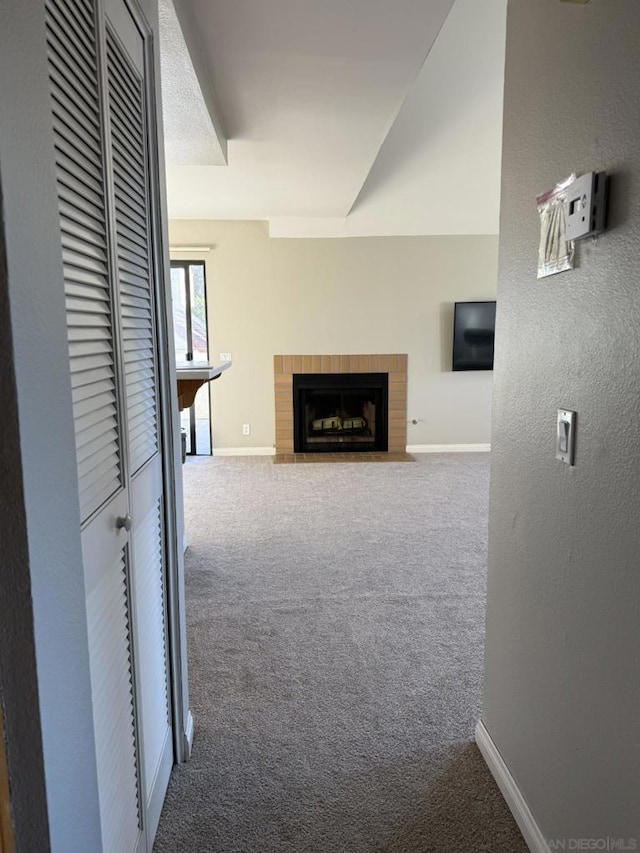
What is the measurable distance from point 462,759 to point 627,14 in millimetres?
1848

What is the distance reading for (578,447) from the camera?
3.62ft

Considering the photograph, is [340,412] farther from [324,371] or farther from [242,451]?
[242,451]

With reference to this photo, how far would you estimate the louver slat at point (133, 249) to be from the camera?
3.84ft

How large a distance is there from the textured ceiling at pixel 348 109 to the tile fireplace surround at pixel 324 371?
1.37 m

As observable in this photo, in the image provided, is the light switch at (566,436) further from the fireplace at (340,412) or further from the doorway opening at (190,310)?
the doorway opening at (190,310)

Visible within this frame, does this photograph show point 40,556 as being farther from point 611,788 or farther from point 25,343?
point 611,788

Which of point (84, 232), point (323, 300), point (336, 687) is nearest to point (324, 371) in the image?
point (323, 300)

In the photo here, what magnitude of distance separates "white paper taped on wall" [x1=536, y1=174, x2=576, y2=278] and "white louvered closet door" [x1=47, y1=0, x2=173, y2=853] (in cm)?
93

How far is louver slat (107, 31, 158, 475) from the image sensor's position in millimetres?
1169

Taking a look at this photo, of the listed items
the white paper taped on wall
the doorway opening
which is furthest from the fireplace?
the white paper taped on wall

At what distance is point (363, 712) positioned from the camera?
72.6 inches

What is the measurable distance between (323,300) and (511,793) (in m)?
4.90

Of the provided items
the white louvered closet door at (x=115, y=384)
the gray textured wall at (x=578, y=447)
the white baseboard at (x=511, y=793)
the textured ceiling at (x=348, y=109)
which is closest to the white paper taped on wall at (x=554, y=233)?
the gray textured wall at (x=578, y=447)

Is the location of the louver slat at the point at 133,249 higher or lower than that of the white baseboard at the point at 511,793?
higher
